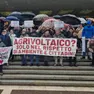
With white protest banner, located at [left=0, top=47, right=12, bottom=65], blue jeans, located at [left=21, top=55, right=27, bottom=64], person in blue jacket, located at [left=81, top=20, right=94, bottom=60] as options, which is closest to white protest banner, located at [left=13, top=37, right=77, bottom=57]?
blue jeans, located at [left=21, top=55, right=27, bottom=64]

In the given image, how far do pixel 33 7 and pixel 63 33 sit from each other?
21.1 m

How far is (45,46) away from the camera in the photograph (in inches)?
554

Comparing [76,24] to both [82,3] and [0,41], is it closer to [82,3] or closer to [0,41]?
[0,41]

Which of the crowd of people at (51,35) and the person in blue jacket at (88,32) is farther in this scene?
the person in blue jacket at (88,32)

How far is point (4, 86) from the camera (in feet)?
41.1

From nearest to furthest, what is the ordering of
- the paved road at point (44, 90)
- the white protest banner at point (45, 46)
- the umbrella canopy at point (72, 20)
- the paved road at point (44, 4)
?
the paved road at point (44, 90) → the white protest banner at point (45, 46) → the umbrella canopy at point (72, 20) → the paved road at point (44, 4)

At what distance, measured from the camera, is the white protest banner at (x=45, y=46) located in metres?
Answer: 14.0

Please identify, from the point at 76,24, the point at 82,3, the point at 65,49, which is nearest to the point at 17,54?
the point at 65,49

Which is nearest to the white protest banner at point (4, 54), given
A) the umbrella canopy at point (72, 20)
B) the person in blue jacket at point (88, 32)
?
the person in blue jacket at point (88, 32)

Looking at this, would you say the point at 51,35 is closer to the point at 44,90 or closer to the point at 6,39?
the point at 6,39

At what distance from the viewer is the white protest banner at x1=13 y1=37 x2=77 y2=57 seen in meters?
14.0

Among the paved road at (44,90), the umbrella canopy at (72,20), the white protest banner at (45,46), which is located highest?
the umbrella canopy at (72,20)

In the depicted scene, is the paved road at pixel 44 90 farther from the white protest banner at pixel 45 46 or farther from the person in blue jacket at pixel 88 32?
the person in blue jacket at pixel 88 32

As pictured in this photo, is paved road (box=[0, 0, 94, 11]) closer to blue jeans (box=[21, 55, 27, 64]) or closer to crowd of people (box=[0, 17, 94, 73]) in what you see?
crowd of people (box=[0, 17, 94, 73])
